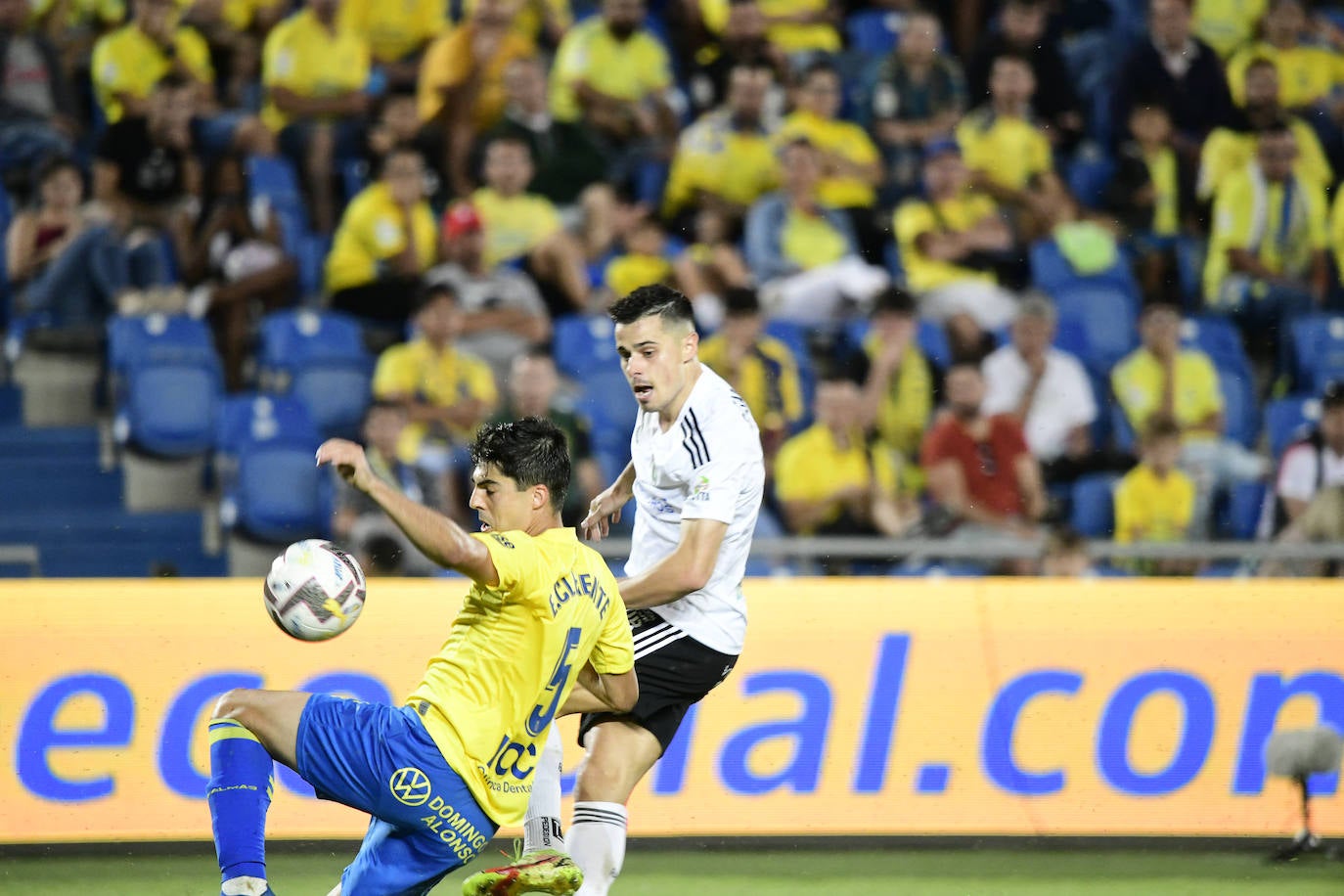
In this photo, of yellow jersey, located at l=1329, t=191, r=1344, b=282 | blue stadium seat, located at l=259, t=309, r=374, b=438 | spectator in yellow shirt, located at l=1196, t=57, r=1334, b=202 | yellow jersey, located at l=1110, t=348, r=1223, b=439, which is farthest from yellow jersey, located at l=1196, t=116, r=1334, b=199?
blue stadium seat, located at l=259, t=309, r=374, b=438

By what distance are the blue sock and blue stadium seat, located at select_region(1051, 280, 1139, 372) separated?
7.41 m

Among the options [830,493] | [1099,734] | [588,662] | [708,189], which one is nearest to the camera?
[588,662]

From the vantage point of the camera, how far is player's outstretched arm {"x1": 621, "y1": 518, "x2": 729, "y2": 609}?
4836 mm

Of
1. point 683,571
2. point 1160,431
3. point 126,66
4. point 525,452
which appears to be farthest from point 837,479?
point 126,66

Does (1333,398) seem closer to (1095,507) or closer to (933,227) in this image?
(1095,507)

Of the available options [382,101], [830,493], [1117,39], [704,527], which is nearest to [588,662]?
[704,527]

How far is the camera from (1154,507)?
934 centimetres

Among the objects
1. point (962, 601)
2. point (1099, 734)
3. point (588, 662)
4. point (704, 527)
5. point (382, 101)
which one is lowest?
point (1099, 734)

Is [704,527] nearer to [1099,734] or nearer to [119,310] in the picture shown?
[1099,734]

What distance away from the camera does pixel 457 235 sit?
9.97 meters

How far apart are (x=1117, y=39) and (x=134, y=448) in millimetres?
7535

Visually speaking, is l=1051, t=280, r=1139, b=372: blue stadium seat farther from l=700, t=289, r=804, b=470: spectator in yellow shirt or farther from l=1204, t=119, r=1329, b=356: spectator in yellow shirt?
l=700, t=289, r=804, b=470: spectator in yellow shirt

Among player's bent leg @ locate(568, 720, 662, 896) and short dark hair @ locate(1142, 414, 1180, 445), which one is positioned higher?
short dark hair @ locate(1142, 414, 1180, 445)

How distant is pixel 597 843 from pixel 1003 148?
752 cm
